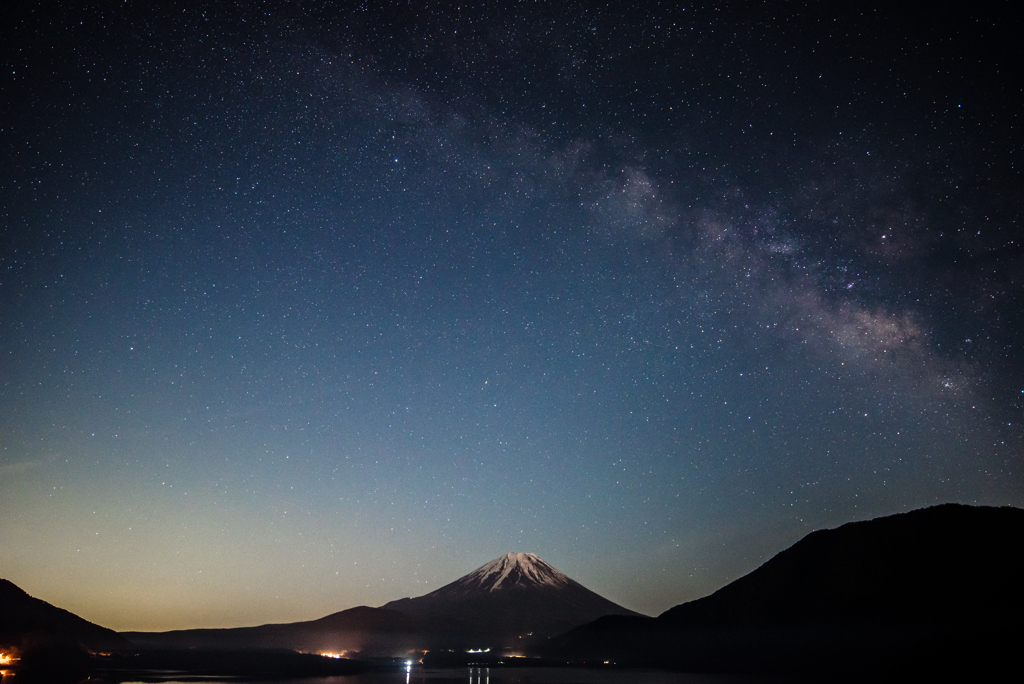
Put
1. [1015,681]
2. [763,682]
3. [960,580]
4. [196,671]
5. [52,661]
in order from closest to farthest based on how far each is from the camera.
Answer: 1. [1015,681]
2. [763,682]
3. [52,661]
4. [196,671]
5. [960,580]

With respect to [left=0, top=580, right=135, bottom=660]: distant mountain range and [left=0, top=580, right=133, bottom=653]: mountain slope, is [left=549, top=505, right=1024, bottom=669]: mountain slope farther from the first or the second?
[left=0, top=580, right=133, bottom=653]: mountain slope

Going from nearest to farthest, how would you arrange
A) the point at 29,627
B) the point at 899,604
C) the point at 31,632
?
the point at 31,632, the point at 29,627, the point at 899,604

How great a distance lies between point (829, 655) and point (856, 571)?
49.8m

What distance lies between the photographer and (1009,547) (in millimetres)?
177625

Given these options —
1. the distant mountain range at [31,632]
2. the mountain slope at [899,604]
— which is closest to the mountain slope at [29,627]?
the distant mountain range at [31,632]

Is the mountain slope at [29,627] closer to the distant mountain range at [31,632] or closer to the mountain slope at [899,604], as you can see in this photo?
the distant mountain range at [31,632]

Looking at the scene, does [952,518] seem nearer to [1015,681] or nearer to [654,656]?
[654,656]

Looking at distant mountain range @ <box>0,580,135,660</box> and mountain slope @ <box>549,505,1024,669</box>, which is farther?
mountain slope @ <box>549,505,1024,669</box>

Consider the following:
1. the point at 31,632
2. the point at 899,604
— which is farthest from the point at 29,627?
the point at 899,604

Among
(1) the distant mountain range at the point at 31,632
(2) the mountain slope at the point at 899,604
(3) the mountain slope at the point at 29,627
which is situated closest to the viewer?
(1) the distant mountain range at the point at 31,632

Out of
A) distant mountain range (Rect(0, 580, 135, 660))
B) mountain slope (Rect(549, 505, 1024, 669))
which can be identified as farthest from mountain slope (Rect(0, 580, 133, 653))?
mountain slope (Rect(549, 505, 1024, 669))

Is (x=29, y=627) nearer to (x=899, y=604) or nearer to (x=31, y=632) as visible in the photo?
(x=31, y=632)

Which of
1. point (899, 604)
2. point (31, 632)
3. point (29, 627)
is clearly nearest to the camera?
point (31, 632)

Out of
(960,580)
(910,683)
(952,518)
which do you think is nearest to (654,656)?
(960,580)
